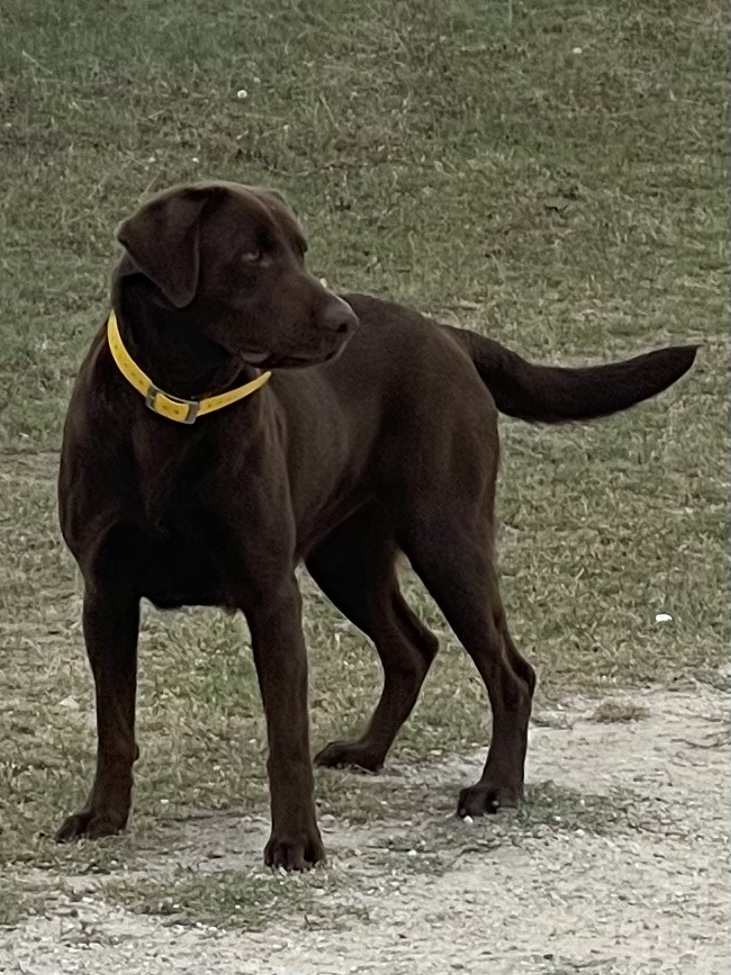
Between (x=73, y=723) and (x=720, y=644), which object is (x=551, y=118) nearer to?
(x=720, y=644)

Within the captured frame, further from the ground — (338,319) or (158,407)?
(338,319)

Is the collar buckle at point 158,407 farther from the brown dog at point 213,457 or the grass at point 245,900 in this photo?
the grass at point 245,900

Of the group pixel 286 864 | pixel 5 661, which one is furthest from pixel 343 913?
pixel 5 661


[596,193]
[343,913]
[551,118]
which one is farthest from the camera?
[551,118]

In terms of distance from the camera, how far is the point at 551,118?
15.8 meters

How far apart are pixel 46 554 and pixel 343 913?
416 centimetres

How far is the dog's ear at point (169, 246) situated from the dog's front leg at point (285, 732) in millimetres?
721

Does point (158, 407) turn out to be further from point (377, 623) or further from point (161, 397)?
point (377, 623)

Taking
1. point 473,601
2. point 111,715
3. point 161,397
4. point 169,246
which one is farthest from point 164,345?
point 473,601

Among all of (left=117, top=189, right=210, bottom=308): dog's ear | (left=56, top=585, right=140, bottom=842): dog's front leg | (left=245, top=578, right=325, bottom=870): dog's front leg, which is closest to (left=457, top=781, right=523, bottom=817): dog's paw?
(left=245, top=578, right=325, bottom=870): dog's front leg

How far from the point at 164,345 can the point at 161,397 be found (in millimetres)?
128

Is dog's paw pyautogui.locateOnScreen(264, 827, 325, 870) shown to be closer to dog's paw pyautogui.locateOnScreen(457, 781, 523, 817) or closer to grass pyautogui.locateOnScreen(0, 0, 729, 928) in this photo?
grass pyautogui.locateOnScreen(0, 0, 729, 928)

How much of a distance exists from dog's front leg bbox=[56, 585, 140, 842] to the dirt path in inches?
7.9

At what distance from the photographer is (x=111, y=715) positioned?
16.2 feet
